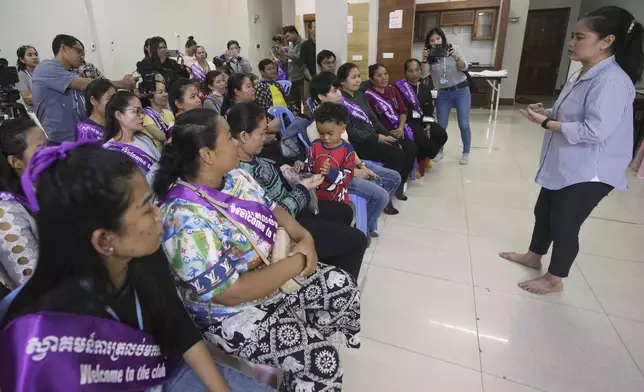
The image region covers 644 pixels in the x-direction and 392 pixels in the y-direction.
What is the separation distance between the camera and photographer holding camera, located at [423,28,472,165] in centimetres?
378

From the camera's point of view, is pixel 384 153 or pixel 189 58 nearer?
pixel 384 153

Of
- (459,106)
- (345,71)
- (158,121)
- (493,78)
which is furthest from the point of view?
(493,78)

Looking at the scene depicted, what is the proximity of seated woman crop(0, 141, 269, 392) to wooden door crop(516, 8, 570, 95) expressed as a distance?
32.6 feet

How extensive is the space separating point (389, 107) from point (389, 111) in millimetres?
37

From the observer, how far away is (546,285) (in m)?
1.94

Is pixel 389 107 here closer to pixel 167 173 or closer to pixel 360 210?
pixel 360 210

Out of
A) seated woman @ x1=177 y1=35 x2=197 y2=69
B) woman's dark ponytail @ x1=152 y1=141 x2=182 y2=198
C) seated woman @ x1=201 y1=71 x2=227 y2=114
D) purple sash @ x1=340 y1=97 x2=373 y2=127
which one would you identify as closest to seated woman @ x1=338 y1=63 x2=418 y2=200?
purple sash @ x1=340 y1=97 x2=373 y2=127

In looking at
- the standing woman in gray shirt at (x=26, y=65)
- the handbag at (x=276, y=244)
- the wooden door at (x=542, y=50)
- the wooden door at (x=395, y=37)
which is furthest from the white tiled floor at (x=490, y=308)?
the wooden door at (x=542, y=50)

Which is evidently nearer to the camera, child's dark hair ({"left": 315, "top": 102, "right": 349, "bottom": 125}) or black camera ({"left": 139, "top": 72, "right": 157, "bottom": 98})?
child's dark hair ({"left": 315, "top": 102, "right": 349, "bottom": 125})

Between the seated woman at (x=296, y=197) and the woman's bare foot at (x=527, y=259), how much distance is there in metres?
1.10

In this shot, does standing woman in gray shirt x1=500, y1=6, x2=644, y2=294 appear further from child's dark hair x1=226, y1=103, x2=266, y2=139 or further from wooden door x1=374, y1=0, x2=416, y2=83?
wooden door x1=374, y1=0, x2=416, y2=83

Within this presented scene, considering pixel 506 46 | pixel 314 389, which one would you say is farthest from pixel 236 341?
pixel 506 46

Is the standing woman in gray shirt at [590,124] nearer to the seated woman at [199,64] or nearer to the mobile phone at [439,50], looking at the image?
the mobile phone at [439,50]

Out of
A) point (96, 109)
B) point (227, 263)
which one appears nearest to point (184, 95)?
point (96, 109)
